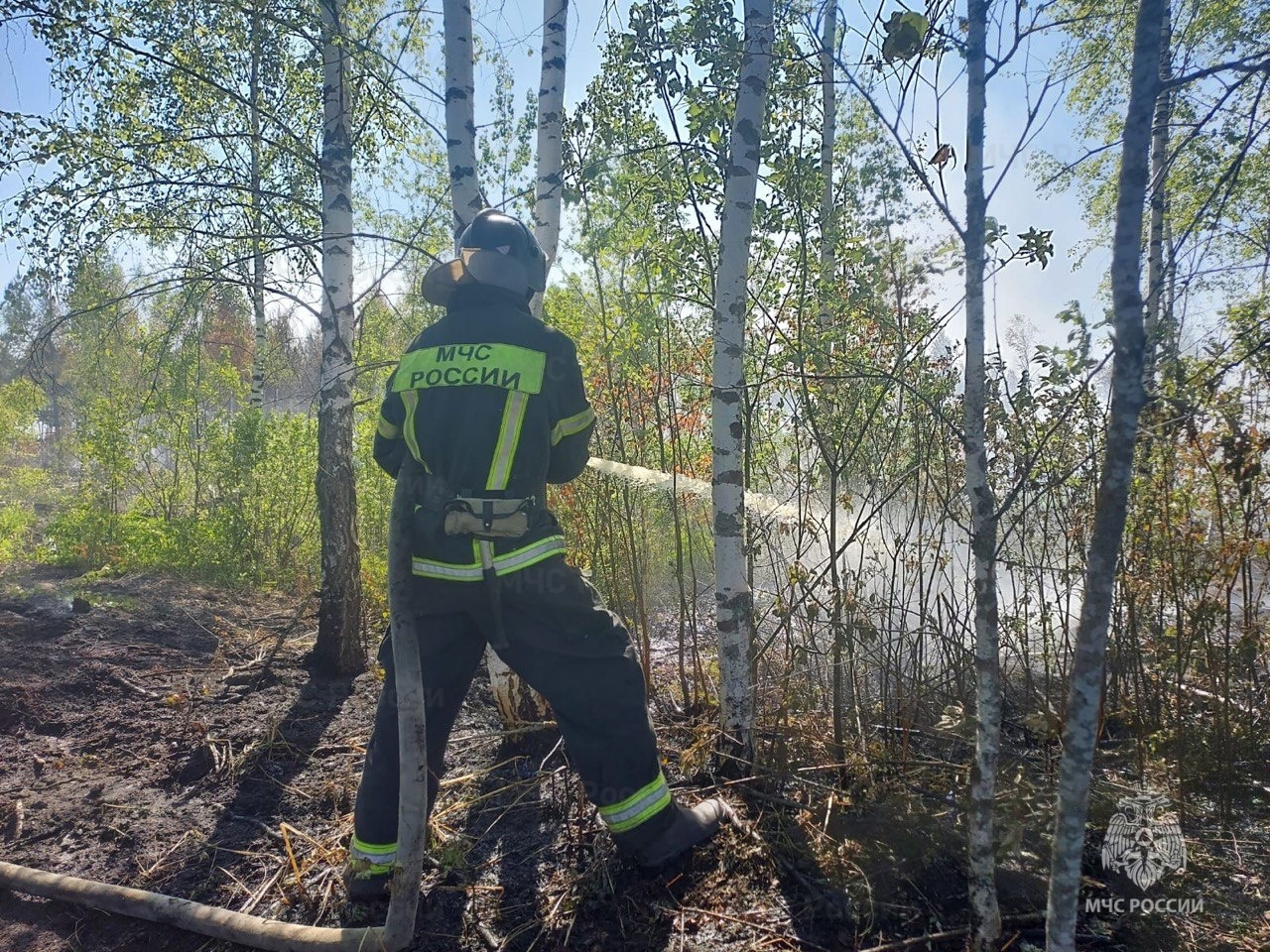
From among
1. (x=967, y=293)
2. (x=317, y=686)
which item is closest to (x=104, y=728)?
(x=317, y=686)

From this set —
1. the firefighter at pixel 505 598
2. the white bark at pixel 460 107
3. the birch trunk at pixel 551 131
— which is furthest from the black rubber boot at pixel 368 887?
the white bark at pixel 460 107

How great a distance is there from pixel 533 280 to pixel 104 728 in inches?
138

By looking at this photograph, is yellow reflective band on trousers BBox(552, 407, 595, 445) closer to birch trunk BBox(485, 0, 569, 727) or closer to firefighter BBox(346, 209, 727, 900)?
firefighter BBox(346, 209, 727, 900)

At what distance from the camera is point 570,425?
2.64 meters

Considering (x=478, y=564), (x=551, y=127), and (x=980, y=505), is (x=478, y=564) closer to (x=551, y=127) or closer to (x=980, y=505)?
(x=980, y=505)

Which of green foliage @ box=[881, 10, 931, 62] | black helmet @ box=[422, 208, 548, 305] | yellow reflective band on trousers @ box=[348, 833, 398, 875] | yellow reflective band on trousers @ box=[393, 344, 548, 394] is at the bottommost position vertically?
yellow reflective band on trousers @ box=[348, 833, 398, 875]

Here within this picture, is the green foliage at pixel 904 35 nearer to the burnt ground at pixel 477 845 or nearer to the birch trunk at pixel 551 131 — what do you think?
the birch trunk at pixel 551 131

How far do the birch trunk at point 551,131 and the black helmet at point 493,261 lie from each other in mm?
1017

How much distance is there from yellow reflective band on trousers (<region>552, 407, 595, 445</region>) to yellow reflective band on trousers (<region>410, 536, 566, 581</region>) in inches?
16.3

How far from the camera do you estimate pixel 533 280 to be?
2750 mm

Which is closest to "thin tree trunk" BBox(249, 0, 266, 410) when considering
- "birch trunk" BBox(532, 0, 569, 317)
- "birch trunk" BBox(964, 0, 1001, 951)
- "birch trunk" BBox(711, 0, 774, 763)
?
"birch trunk" BBox(532, 0, 569, 317)

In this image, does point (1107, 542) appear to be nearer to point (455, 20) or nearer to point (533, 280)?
point (533, 280)

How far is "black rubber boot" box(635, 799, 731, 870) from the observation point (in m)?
2.40

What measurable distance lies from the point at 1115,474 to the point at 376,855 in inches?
94.3
